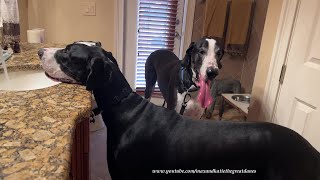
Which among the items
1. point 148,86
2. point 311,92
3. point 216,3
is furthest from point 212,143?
point 216,3

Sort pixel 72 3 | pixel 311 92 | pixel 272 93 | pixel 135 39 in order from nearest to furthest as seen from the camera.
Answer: pixel 311 92
pixel 272 93
pixel 72 3
pixel 135 39

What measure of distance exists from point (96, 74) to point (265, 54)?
1.30 m

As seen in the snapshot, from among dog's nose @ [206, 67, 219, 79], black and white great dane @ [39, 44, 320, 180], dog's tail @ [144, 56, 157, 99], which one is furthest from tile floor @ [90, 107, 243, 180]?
dog's nose @ [206, 67, 219, 79]

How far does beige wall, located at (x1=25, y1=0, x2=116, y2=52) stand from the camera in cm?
280

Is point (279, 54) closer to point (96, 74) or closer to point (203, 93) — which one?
point (203, 93)

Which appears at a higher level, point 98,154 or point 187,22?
point 187,22

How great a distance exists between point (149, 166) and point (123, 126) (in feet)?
0.71

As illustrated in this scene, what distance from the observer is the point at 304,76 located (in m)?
1.60

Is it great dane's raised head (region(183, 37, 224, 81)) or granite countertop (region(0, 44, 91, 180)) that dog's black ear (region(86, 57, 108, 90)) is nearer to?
granite countertop (region(0, 44, 91, 180))

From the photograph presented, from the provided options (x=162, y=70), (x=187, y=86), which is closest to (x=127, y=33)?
(x=162, y=70)

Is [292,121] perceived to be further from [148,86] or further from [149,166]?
[148,86]

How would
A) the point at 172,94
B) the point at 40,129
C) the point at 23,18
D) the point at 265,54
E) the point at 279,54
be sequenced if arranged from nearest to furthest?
the point at 40,129
the point at 279,54
the point at 265,54
the point at 172,94
the point at 23,18

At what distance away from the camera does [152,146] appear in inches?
47.5

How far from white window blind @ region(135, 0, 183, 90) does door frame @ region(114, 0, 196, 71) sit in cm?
12
